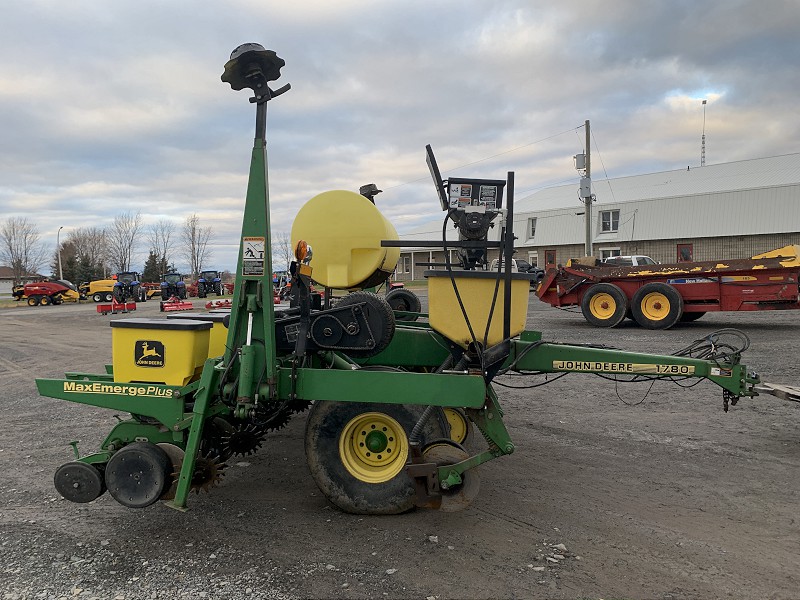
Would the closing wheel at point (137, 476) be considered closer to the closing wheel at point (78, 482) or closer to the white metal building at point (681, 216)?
the closing wheel at point (78, 482)

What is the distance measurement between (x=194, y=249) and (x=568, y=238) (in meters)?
41.6

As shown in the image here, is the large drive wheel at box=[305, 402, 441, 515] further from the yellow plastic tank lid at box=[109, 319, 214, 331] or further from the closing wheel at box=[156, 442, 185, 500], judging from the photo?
the yellow plastic tank lid at box=[109, 319, 214, 331]

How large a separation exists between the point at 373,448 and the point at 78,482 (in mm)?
1777

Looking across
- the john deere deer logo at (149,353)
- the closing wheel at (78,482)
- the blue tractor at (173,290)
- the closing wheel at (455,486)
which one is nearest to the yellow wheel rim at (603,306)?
the closing wheel at (455,486)

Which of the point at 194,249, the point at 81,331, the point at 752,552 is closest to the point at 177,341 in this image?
the point at 752,552

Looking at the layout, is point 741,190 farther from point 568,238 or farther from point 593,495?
point 593,495

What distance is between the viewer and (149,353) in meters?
3.83

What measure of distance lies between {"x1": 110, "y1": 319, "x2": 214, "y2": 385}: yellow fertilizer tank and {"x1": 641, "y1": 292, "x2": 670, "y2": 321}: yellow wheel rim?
11767mm

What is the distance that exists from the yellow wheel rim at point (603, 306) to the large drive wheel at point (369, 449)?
11.2 meters

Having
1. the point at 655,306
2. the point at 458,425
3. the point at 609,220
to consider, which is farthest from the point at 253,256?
the point at 609,220

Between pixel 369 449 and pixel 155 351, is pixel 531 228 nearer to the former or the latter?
pixel 369 449

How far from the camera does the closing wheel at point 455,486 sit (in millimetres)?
3482

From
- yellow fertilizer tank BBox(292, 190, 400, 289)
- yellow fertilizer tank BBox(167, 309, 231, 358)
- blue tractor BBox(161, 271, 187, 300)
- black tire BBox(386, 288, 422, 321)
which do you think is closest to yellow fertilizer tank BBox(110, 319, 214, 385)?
yellow fertilizer tank BBox(167, 309, 231, 358)

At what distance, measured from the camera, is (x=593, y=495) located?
417 cm
